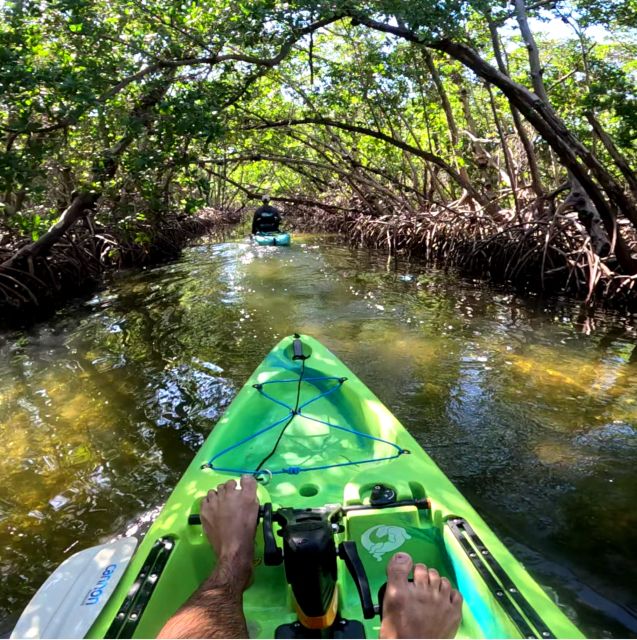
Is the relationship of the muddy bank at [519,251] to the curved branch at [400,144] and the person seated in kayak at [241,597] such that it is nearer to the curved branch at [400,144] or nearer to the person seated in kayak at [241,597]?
the curved branch at [400,144]

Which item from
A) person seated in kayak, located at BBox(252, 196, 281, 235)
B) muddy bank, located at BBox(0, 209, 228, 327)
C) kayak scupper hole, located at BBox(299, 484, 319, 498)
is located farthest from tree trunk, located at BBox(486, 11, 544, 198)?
kayak scupper hole, located at BBox(299, 484, 319, 498)

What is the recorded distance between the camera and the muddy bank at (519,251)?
Answer: 23.6 feet

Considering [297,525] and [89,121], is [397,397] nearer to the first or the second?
[297,525]

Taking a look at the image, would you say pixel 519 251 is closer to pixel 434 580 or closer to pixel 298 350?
pixel 298 350

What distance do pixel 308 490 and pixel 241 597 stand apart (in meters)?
0.82

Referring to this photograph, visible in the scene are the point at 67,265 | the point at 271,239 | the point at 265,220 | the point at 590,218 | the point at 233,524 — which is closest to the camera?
the point at 233,524

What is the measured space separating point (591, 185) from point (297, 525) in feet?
21.1

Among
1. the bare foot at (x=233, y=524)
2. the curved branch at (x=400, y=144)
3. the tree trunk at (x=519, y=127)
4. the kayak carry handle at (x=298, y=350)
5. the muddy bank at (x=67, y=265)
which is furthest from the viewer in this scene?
the curved branch at (x=400, y=144)

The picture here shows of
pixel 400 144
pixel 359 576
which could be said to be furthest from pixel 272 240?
pixel 359 576

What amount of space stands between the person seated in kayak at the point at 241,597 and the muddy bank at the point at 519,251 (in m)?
6.49

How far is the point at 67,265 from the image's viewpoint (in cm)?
967

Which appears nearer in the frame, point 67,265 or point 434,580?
point 434,580

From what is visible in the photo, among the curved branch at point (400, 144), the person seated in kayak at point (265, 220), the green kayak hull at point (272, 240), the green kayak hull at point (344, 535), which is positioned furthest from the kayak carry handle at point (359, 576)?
the person seated in kayak at point (265, 220)

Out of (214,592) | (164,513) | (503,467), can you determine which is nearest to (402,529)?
(214,592)
